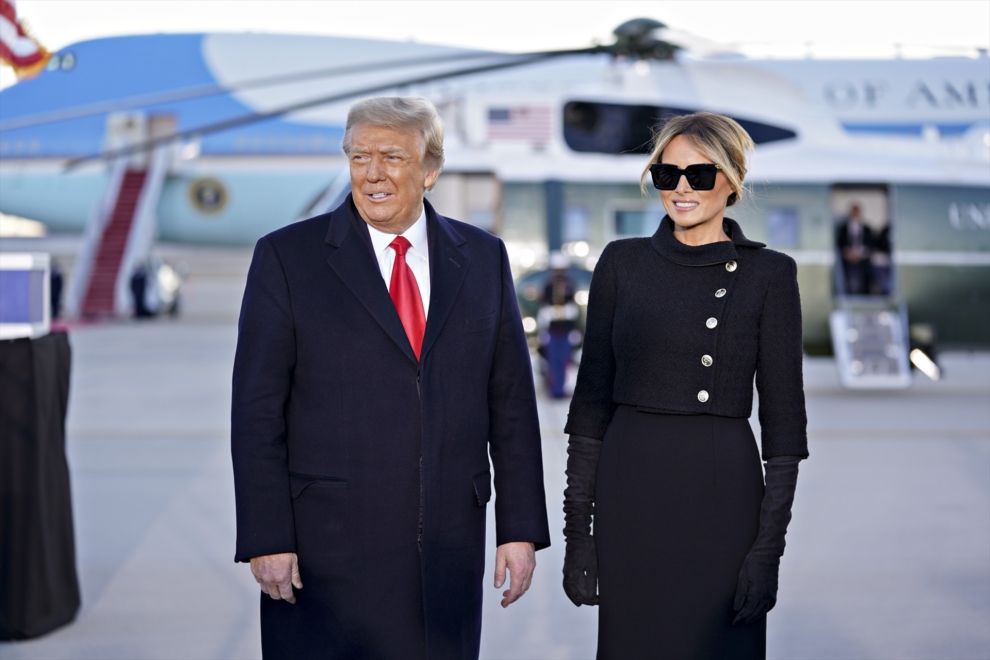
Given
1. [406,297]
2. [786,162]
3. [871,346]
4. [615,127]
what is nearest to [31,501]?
[406,297]

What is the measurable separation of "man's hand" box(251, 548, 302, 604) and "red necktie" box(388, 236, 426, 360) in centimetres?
50

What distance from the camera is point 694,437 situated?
6.99 ft

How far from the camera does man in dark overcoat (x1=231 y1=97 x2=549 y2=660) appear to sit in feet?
6.70

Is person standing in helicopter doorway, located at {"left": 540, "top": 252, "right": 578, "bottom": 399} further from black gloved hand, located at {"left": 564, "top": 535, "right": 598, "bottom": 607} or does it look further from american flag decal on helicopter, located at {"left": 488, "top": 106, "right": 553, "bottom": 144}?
black gloved hand, located at {"left": 564, "top": 535, "right": 598, "bottom": 607}

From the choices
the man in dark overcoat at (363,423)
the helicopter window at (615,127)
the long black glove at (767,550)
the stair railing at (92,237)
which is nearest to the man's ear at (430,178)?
the man in dark overcoat at (363,423)

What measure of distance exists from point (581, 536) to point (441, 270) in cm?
66

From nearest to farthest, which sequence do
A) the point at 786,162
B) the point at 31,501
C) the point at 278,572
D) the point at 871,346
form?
1. the point at 278,572
2. the point at 31,501
3. the point at 871,346
4. the point at 786,162

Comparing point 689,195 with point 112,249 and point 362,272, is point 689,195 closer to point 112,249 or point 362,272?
point 362,272

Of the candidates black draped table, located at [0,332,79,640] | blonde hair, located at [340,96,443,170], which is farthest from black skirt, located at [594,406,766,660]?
black draped table, located at [0,332,79,640]

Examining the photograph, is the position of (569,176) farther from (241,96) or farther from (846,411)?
(241,96)

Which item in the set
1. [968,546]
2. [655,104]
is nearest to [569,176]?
[655,104]

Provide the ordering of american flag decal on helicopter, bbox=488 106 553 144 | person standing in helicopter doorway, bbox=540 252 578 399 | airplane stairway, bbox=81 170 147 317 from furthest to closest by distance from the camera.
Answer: airplane stairway, bbox=81 170 147 317, american flag decal on helicopter, bbox=488 106 553 144, person standing in helicopter doorway, bbox=540 252 578 399

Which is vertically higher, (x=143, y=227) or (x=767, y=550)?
(x=143, y=227)

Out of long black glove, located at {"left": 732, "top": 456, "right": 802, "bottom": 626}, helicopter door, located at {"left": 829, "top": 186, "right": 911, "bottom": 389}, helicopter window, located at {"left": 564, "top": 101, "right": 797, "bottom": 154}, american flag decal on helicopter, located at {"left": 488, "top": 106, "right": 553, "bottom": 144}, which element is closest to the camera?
long black glove, located at {"left": 732, "top": 456, "right": 802, "bottom": 626}
